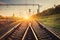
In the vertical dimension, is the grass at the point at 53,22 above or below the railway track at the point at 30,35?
below

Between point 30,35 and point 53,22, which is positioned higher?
point 30,35

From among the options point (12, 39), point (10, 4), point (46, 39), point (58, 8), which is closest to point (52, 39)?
point (46, 39)

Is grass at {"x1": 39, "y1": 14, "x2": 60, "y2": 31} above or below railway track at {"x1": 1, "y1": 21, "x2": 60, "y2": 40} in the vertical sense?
below

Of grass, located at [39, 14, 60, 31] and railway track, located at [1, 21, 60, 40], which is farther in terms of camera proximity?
grass, located at [39, 14, 60, 31]

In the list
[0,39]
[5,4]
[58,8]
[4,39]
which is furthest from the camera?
[58,8]

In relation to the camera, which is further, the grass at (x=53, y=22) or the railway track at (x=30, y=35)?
the grass at (x=53, y=22)

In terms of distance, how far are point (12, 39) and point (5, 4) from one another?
1751 inches

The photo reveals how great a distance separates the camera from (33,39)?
16.2m

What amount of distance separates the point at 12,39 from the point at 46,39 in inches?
86.9

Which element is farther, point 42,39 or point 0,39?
point 42,39

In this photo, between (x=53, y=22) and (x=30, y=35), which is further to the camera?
(x=53, y=22)

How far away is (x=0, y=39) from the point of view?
1500 centimetres

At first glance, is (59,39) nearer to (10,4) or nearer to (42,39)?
(42,39)

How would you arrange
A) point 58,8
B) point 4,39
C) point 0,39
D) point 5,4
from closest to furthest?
point 0,39
point 4,39
point 5,4
point 58,8
